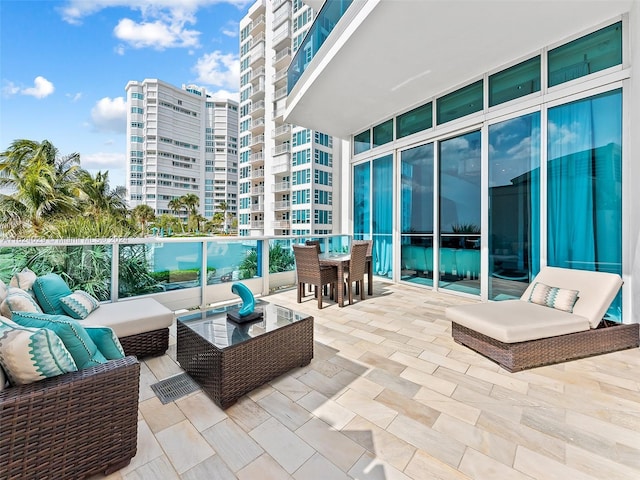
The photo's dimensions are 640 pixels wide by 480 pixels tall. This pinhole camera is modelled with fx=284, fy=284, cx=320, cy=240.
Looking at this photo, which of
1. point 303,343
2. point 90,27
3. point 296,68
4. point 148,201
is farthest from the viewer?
point 148,201

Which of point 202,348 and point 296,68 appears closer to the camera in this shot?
point 202,348

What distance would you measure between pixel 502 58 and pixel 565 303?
355 centimetres

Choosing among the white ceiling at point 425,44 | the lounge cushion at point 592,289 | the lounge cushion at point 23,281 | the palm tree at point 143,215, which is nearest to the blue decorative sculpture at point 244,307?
the lounge cushion at point 23,281

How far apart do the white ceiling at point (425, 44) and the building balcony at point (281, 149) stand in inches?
710

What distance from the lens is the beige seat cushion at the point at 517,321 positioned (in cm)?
242

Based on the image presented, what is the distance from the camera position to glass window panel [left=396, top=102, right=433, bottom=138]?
541 centimetres

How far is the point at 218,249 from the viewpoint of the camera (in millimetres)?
4398

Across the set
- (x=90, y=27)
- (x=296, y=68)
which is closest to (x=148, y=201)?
(x=90, y=27)

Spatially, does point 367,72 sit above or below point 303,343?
above

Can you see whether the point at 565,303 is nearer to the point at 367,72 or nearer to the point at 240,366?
the point at 240,366

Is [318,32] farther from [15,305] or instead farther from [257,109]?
[257,109]

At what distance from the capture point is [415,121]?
5.66 m

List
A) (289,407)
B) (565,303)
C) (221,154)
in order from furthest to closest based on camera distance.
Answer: (221,154) < (565,303) < (289,407)

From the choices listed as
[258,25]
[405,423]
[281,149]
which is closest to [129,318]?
[405,423]
